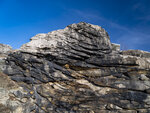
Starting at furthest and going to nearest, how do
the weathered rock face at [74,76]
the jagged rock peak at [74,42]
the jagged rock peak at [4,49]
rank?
the jagged rock peak at [4,49], the jagged rock peak at [74,42], the weathered rock face at [74,76]

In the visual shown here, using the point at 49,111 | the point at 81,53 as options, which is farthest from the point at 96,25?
the point at 49,111

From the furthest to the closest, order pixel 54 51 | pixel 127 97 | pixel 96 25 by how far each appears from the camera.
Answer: pixel 96 25, pixel 54 51, pixel 127 97

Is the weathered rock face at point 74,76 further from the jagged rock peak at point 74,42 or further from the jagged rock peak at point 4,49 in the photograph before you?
the jagged rock peak at point 4,49

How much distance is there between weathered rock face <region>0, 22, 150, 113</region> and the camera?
1401 centimetres

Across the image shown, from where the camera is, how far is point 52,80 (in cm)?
1488

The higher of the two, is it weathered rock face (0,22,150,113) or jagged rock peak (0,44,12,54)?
jagged rock peak (0,44,12,54)

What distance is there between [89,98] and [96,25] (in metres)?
10.7

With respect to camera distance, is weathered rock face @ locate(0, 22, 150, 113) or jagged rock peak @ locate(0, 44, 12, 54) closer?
weathered rock face @ locate(0, 22, 150, 113)

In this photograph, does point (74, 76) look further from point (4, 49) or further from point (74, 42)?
point (4, 49)

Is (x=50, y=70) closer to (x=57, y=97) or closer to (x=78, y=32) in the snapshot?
(x=57, y=97)

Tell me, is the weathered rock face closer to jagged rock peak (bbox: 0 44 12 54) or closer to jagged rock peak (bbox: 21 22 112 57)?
jagged rock peak (bbox: 21 22 112 57)

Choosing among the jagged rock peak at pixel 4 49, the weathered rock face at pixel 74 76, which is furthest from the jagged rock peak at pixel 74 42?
the jagged rock peak at pixel 4 49

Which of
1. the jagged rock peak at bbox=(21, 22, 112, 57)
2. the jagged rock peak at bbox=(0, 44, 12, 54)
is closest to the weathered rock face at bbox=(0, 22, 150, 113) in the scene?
the jagged rock peak at bbox=(21, 22, 112, 57)

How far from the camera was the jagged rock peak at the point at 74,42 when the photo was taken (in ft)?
48.9
